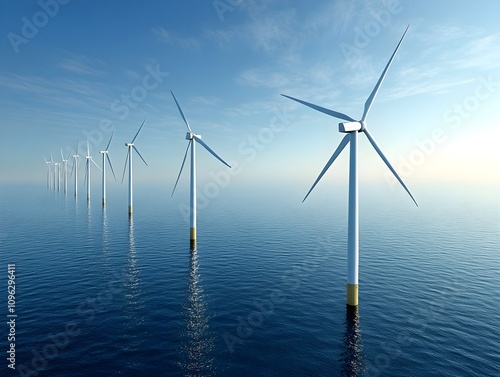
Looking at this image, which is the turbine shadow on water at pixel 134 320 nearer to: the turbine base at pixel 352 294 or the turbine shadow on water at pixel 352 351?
the turbine shadow on water at pixel 352 351

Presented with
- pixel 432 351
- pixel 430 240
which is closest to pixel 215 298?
pixel 432 351

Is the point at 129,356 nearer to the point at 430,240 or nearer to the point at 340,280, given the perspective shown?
the point at 340,280

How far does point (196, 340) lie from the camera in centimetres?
3347

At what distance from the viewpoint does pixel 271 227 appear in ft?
377

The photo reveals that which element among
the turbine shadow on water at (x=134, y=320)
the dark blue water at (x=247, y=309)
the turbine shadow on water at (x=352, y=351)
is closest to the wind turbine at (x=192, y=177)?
the dark blue water at (x=247, y=309)

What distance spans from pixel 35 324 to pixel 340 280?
47577mm

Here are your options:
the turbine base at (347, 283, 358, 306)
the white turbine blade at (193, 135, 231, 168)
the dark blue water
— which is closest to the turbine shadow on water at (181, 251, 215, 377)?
the dark blue water

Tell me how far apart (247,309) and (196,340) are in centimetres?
1049

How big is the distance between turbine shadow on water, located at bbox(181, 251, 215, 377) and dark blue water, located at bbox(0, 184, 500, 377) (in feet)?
0.52

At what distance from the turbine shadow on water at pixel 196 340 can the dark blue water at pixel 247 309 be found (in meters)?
0.16

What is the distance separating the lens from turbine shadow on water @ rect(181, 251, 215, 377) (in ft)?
93.8

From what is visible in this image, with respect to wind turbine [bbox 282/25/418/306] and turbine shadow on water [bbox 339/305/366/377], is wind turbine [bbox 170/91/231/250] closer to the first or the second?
wind turbine [bbox 282/25/418/306]

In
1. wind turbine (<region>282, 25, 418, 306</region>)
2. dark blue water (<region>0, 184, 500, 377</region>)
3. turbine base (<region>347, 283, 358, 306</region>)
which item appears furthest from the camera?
turbine base (<region>347, 283, 358, 306</region>)

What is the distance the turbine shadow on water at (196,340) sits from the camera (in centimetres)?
2859
